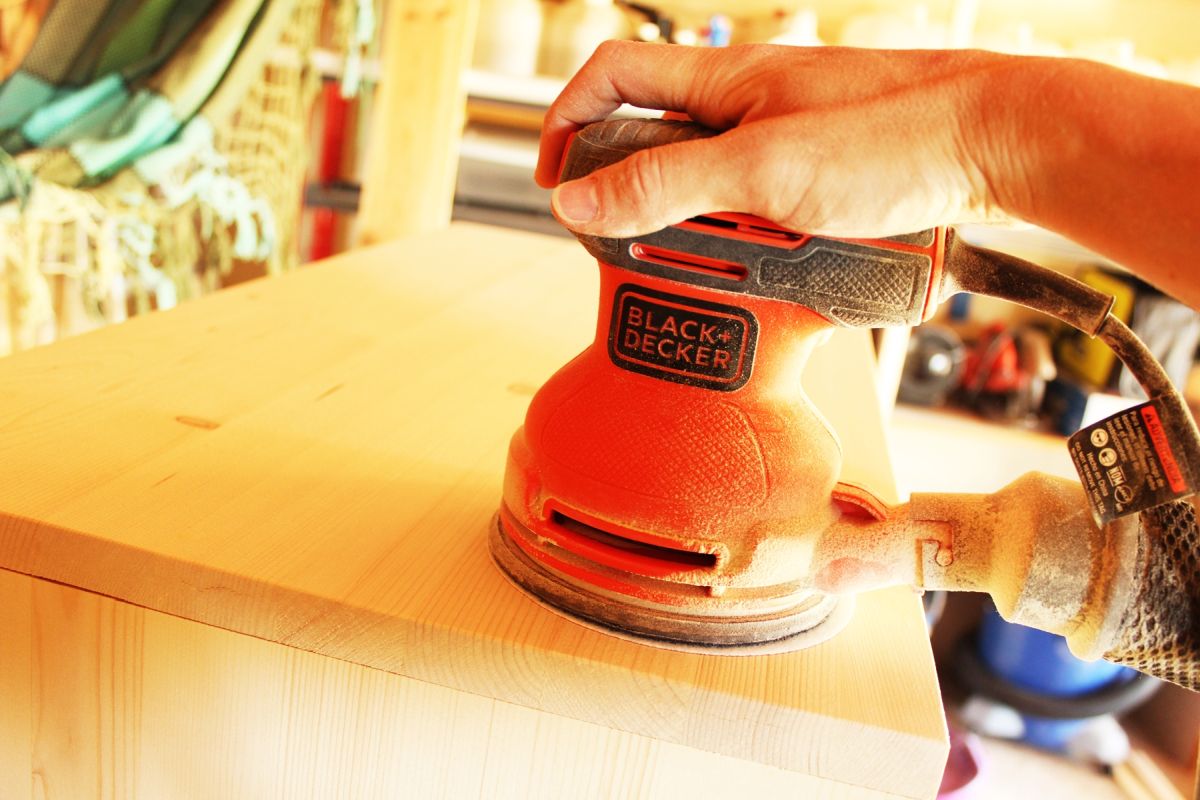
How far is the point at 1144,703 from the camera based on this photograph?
2.03m

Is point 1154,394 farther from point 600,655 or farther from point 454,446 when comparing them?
point 454,446

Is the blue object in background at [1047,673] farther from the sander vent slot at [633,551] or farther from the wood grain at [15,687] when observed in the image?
the wood grain at [15,687]

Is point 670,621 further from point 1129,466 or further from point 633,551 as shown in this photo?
point 1129,466

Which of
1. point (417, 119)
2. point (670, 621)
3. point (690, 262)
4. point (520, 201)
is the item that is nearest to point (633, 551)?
point (670, 621)

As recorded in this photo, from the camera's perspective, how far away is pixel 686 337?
0.54 meters

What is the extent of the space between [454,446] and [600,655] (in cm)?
31

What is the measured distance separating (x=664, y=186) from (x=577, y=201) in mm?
46

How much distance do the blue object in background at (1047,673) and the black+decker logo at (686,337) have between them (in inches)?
58.6

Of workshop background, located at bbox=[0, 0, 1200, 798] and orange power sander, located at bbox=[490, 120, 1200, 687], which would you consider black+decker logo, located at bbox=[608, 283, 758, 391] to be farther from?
workshop background, located at bbox=[0, 0, 1200, 798]

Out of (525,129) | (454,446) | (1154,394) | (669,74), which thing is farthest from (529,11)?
(1154,394)

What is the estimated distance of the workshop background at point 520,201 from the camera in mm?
1664

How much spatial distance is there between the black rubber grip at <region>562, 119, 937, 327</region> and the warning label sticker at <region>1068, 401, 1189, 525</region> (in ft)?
0.34

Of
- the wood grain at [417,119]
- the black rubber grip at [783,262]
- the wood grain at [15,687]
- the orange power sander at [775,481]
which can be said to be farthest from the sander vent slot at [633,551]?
the wood grain at [417,119]

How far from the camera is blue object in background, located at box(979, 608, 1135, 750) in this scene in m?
1.86
